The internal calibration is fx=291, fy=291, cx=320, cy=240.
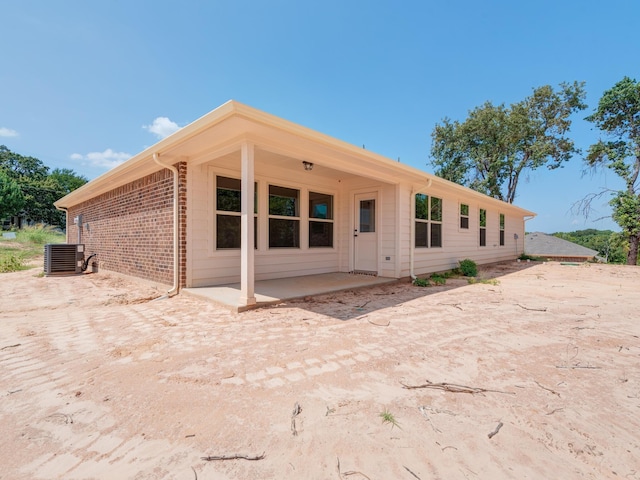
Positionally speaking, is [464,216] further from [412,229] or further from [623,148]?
[623,148]

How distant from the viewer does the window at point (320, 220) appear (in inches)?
277

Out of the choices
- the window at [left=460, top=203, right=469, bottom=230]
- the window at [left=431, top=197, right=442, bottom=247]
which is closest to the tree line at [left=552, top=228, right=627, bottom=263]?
the window at [left=460, top=203, right=469, bottom=230]

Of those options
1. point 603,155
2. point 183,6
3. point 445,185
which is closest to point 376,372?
point 445,185

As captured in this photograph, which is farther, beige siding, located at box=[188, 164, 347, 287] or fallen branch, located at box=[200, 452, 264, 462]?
beige siding, located at box=[188, 164, 347, 287]

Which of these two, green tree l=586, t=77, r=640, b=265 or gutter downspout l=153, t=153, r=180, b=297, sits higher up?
green tree l=586, t=77, r=640, b=265

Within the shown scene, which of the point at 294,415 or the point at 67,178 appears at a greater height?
the point at 67,178

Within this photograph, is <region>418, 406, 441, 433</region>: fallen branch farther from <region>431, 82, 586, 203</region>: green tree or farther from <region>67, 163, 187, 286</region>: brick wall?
<region>431, 82, 586, 203</region>: green tree

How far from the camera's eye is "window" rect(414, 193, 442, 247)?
7643mm

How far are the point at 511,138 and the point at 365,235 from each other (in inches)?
631

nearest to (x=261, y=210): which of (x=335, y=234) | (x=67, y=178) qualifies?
(x=335, y=234)

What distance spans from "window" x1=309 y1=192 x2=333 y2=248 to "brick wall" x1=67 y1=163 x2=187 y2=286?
293 centimetres

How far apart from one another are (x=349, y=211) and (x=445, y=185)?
8.80 feet

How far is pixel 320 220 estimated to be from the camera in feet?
23.7

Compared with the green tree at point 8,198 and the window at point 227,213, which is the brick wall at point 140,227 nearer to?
the window at point 227,213
